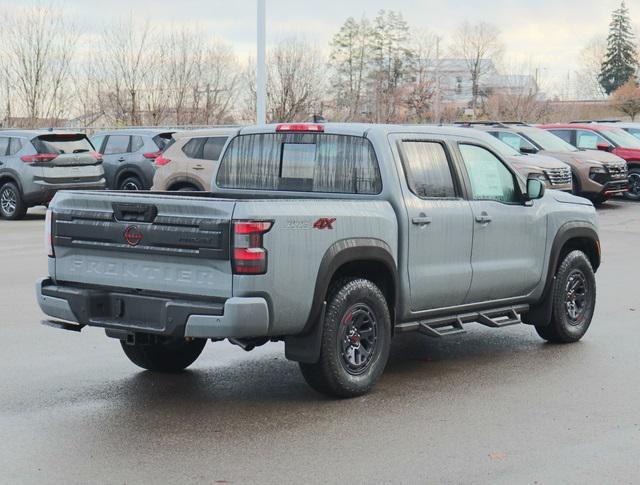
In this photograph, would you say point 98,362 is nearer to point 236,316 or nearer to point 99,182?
point 236,316

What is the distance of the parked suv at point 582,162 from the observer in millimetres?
24109

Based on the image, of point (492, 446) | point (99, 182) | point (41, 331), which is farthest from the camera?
point (99, 182)

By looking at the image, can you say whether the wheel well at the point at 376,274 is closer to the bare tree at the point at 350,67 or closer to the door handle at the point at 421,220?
the door handle at the point at 421,220

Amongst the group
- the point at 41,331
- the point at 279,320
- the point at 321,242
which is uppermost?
the point at 321,242

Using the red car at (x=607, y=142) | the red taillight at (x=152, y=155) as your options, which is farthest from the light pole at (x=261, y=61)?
the red car at (x=607, y=142)

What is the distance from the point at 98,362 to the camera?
27.2 feet

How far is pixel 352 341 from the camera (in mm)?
7184

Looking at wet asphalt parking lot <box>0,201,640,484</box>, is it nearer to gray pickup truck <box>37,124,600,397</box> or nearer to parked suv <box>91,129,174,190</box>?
gray pickup truck <box>37,124,600,397</box>

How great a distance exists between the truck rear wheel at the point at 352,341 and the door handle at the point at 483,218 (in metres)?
1.24

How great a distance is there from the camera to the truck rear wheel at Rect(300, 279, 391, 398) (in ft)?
22.8

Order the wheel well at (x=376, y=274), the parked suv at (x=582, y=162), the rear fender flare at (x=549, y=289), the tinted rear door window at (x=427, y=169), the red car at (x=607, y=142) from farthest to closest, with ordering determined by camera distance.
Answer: the red car at (x=607, y=142), the parked suv at (x=582, y=162), the rear fender flare at (x=549, y=289), the tinted rear door window at (x=427, y=169), the wheel well at (x=376, y=274)

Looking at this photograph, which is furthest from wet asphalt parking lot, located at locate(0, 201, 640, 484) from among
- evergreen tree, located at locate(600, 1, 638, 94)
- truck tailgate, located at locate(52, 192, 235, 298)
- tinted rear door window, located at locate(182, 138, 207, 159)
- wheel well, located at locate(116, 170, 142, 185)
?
evergreen tree, located at locate(600, 1, 638, 94)

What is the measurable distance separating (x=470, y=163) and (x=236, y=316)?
2.86 m

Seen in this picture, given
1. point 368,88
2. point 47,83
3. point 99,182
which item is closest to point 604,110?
point 368,88
